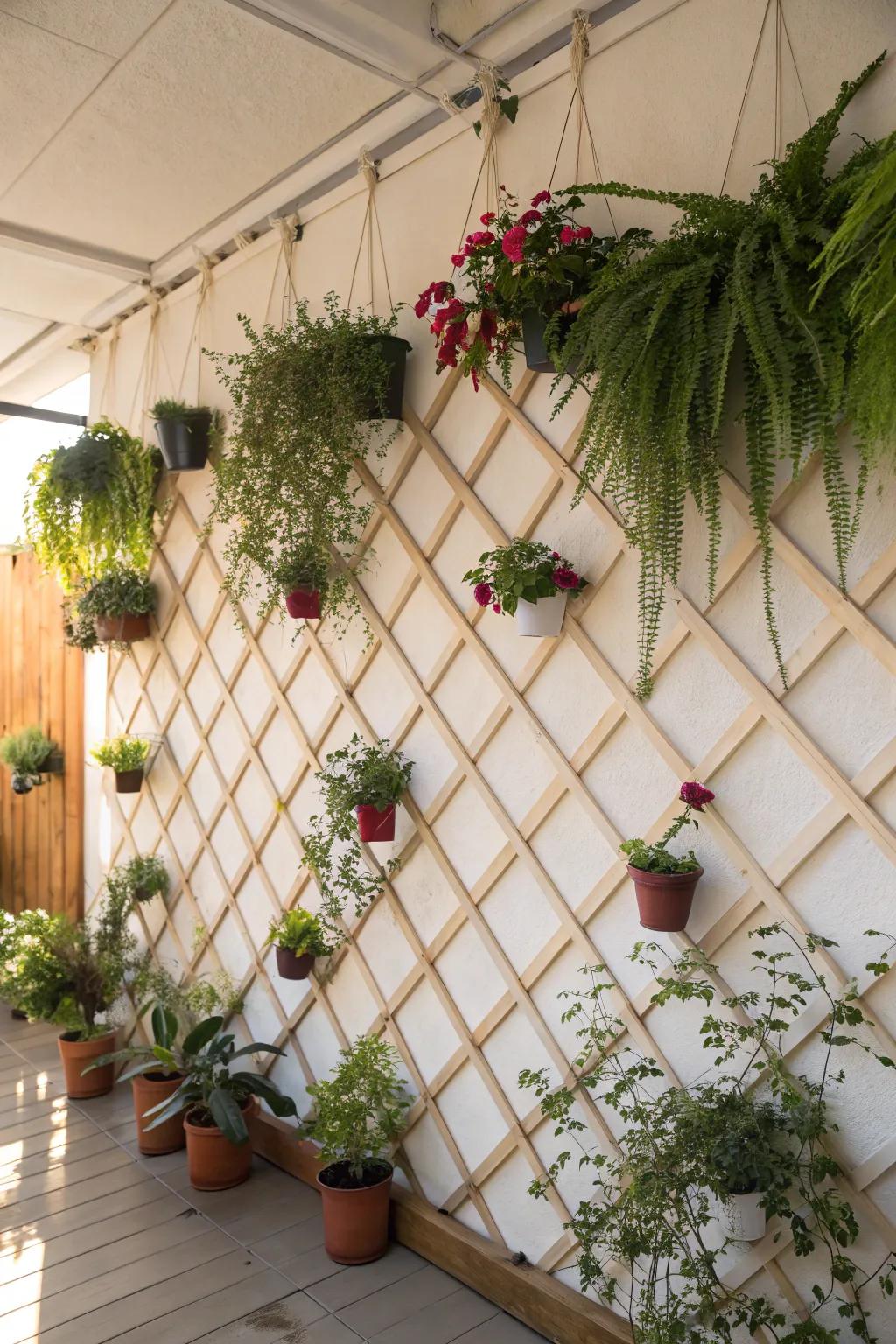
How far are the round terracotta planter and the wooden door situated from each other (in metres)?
2.23

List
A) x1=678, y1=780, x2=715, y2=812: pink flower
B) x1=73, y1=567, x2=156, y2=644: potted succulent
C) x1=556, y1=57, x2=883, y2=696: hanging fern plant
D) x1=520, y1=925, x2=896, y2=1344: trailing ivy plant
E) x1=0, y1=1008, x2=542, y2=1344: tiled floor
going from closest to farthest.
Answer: x1=556, y1=57, x2=883, y2=696: hanging fern plant, x1=520, y1=925, x2=896, y2=1344: trailing ivy plant, x1=678, y1=780, x2=715, y2=812: pink flower, x1=0, y1=1008, x2=542, y2=1344: tiled floor, x1=73, y1=567, x2=156, y2=644: potted succulent

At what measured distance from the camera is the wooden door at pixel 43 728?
456 centimetres

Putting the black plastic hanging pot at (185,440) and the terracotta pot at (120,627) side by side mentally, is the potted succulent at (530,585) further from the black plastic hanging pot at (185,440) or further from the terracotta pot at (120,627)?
the terracotta pot at (120,627)

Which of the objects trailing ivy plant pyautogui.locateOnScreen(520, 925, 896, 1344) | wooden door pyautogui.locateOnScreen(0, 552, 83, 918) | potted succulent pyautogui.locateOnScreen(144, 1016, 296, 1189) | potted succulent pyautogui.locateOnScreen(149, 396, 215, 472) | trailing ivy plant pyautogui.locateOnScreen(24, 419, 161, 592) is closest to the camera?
trailing ivy plant pyautogui.locateOnScreen(520, 925, 896, 1344)

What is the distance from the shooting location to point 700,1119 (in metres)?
1.95

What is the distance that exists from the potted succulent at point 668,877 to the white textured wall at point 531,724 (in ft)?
0.20

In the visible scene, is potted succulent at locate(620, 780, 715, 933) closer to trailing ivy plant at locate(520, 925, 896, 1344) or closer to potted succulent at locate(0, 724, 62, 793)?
trailing ivy plant at locate(520, 925, 896, 1344)

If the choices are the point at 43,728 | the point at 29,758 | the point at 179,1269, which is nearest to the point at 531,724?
the point at 179,1269

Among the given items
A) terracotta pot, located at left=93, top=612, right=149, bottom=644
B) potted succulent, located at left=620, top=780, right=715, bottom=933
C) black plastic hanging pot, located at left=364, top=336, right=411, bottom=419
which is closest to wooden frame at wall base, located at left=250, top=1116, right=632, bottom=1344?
potted succulent, located at left=620, top=780, right=715, bottom=933

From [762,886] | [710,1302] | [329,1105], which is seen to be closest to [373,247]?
[762,886]

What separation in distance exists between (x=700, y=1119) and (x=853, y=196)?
1.61 meters

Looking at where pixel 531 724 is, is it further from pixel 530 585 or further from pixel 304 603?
pixel 304 603

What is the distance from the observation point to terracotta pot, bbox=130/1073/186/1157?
3230mm

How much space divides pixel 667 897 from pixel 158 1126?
6.72ft
